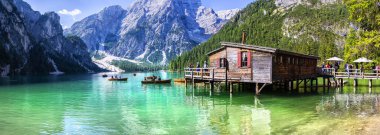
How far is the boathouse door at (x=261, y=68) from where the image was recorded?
44500 mm

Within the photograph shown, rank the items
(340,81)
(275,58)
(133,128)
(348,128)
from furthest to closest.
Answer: (340,81), (275,58), (133,128), (348,128)

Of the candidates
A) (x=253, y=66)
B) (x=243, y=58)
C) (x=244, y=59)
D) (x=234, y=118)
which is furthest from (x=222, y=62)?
(x=234, y=118)

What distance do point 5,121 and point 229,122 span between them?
1770 centimetres

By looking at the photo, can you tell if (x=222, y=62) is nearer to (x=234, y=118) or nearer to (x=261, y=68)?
(x=261, y=68)

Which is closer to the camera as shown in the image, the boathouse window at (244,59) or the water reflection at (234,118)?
the water reflection at (234,118)

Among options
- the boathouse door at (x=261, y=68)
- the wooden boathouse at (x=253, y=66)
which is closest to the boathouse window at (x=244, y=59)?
the wooden boathouse at (x=253, y=66)

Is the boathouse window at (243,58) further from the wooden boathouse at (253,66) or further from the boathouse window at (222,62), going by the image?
the boathouse window at (222,62)

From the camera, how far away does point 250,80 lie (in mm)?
46281

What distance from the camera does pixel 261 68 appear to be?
4525 centimetres

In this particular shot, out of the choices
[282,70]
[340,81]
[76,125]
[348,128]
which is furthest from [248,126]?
[340,81]

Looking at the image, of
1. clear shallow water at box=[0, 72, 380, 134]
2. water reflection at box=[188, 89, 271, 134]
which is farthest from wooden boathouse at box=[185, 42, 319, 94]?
clear shallow water at box=[0, 72, 380, 134]

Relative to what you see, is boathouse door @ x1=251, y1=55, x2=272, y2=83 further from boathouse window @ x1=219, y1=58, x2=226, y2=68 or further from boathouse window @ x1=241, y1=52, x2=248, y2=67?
boathouse window @ x1=219, y1=58, x2=226, y2=68

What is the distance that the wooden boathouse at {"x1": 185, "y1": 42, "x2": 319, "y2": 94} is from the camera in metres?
44.8

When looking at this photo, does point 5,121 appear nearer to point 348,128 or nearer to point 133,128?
point 133,128
